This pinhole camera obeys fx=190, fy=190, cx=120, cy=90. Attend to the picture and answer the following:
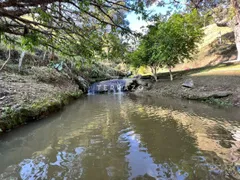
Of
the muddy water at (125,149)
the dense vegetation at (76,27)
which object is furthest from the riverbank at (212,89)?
the dense vegetation at (76,27)

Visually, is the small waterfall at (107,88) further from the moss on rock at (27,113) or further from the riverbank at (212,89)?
the moss on rock at (27,113)

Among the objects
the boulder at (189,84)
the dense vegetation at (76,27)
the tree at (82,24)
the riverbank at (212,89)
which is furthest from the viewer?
the boulder at (189,84)

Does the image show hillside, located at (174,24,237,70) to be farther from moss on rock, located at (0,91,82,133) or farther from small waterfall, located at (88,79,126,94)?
moss on rock, located at (0,91,82,133)

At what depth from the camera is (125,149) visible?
452 centimetres

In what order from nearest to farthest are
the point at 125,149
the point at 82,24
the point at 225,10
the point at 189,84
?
1. the point at 125,149
2. the point at 82,24
3. the point at 189,84
4. the point at 225,10

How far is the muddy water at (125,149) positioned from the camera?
345 centimetres

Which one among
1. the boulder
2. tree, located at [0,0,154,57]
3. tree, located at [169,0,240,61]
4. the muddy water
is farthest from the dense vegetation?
tree, located at [169,0,240,61]

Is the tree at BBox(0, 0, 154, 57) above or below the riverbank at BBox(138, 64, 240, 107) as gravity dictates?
above

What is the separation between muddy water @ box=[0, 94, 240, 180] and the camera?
345 cm

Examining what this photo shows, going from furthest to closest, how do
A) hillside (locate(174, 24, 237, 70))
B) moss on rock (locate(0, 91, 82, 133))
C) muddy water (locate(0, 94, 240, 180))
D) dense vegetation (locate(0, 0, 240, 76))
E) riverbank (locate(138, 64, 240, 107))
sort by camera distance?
hillside (locate(174, 24, 237, 70)) < riverbank (locate(138, 64, 240, 107)) < moss on rock (locate(0, 91, 82, 133)) < muddy water (locate(0, 94, 240, 180)) < dense vegetation (locate(0, 0, 240, 76))

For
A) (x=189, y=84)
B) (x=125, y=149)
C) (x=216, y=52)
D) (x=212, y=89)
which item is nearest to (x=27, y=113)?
(x=125, y=149)

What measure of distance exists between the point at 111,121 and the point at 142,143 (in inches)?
107

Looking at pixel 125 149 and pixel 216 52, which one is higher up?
pixel 216 52

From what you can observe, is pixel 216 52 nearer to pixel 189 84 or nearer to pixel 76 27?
pixel 189 84
